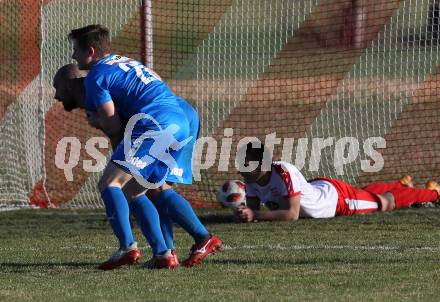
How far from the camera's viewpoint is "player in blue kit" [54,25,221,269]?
21.0ft

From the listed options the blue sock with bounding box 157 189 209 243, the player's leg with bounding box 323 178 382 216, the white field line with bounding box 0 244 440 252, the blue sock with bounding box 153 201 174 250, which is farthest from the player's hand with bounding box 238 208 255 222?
the blue sock with bounding box 157 189 209 243

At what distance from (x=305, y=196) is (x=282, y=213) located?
34cm

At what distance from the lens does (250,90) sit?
17.0 metres

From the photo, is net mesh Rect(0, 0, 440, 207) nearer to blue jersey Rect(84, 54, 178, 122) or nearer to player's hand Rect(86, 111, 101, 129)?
blue jersey Rect(84, 54, 178, 122)

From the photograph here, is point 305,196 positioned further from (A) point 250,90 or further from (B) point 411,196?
(A) point 250,90

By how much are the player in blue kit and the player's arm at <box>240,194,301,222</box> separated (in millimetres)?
2366

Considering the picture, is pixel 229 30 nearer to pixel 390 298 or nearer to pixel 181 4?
pixel 181 4

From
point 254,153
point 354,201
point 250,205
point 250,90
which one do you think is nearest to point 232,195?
point 250,205

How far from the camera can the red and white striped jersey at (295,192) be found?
9070 millimetres

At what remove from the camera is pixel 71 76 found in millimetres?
6609

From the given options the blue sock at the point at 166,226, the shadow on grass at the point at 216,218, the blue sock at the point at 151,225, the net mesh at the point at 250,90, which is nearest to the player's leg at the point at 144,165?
the blue sock at the point at 151,225

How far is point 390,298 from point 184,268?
61.8 inches

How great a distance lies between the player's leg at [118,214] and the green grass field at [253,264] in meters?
0.09

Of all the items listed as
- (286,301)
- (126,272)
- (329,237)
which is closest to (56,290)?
(126,272)
